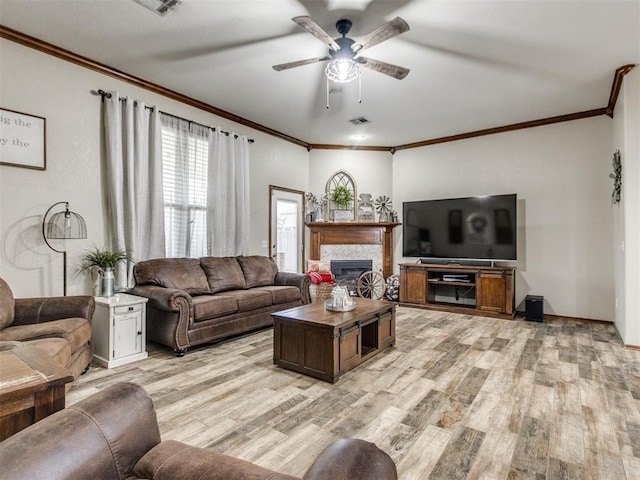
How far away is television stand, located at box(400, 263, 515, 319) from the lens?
5.45 metres

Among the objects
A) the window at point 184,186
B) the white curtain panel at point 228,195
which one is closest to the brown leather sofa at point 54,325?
the window at point 184,186

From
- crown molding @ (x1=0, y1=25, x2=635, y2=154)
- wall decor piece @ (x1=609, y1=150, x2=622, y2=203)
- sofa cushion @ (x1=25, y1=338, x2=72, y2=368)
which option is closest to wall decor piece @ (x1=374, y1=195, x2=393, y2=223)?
crown molding @ (x1=0, y1=25, x2=635, y2=154)

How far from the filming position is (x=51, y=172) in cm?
357

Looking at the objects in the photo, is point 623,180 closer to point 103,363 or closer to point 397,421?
point 397,421

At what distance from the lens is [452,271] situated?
595 cm

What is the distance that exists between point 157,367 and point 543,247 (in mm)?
5722

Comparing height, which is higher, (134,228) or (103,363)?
(134,228)

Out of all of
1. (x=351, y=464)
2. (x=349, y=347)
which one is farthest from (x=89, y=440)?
(x=349, y=347)

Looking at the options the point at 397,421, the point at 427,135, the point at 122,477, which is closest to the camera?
the point at 122,477

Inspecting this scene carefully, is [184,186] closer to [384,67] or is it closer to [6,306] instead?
[6,306]

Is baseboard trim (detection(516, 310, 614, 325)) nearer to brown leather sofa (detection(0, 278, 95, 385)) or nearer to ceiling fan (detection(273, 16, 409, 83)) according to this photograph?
ceiling fan (detection(273, 16, 409, 83))

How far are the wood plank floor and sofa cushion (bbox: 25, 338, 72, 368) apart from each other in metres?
0.39

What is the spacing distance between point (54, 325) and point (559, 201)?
6571mm

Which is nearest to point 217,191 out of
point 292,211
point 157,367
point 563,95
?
point 292,211
